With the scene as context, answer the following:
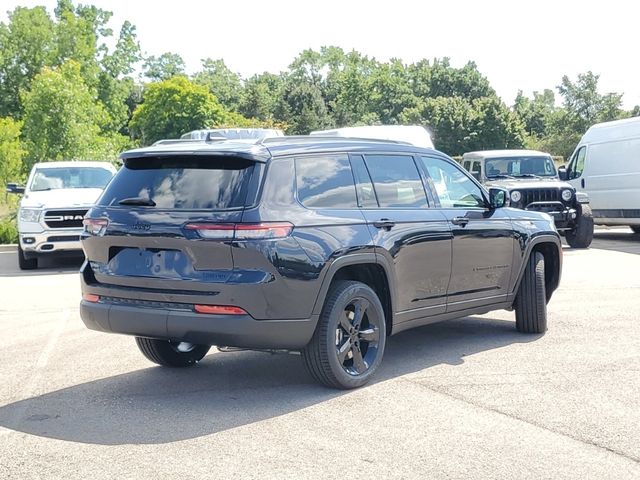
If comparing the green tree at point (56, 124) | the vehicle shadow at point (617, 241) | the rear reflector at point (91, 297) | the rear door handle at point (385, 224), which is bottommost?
the vehicle shadow at point (617, 241)

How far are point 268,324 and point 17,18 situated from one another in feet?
204

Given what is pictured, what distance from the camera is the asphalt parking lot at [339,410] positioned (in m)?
4.75

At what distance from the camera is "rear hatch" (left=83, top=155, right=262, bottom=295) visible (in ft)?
19.0

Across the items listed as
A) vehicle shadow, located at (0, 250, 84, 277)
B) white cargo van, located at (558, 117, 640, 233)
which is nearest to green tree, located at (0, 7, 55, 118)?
vehicle shadow, located at (0, 250, 84, 277)

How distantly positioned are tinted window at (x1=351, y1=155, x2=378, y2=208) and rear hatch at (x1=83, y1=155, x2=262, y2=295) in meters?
0.97

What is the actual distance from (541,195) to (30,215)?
9511 mm

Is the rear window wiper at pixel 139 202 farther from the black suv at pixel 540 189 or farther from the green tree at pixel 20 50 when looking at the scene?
the green tree at pixel 20 50

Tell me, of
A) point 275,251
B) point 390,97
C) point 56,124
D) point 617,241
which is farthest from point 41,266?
point 390,97

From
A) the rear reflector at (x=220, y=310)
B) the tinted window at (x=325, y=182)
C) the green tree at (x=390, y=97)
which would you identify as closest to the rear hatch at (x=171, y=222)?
the rear reflector at (x=220, y=310)

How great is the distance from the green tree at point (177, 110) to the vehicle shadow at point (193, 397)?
256ft

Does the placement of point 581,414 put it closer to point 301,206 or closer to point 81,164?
point 301,206

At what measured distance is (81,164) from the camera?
55.7 ft

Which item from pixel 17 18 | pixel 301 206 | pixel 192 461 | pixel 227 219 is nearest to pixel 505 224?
pixel 301 206

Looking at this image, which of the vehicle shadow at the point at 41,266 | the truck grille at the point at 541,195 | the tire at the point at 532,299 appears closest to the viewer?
the tire at the point at 532,299
